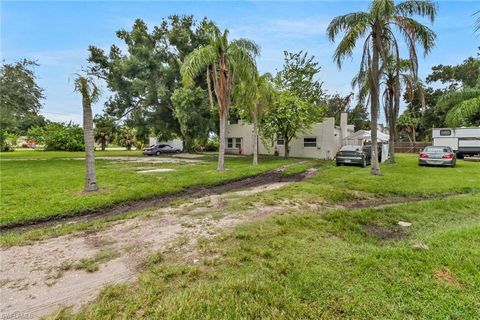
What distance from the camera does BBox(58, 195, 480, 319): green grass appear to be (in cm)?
253

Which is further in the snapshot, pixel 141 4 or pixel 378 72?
pixel 378 72

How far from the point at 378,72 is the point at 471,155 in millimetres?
18064

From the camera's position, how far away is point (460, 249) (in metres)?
3.91

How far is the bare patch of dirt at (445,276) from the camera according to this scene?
3084 mm

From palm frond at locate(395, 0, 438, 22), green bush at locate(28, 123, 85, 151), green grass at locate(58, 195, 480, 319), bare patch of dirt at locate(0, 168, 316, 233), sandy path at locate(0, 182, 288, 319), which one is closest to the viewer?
green grass at locate(58, 195, 480, 319)

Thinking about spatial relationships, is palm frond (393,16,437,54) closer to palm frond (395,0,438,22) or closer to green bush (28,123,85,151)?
palm frond (395,0,438,22)

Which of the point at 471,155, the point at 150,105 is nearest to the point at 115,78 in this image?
the point at 150,105

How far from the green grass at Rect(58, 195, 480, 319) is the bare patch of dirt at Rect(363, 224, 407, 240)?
14 centimetres

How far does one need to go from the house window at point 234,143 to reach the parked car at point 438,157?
677 inches

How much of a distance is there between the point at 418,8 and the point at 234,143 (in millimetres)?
20839

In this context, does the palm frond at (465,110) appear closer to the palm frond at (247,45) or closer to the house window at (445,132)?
the palm frond at (247,45)

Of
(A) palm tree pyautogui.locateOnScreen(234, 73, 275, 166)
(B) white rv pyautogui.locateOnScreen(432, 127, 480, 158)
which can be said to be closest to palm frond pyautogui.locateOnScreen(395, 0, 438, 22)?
(A) palm tree pyautogui.locateOnScreen(234, 73, 275, 166)

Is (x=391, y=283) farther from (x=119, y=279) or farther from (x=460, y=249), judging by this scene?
(x=119, y=279)

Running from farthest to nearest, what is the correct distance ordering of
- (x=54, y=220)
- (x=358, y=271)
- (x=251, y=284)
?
(x=54, y=220) < (x=358, y=271) < (x=251, y=284)
